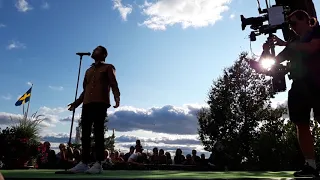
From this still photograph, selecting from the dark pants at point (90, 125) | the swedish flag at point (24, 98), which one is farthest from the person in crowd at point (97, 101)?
the swedish flag at point (24, 98)

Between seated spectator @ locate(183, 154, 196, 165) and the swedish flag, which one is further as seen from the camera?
the swedish flag

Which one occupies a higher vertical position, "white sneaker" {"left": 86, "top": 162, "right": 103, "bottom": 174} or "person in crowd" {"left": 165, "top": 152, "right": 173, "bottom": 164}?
"person in crowd" {"left": 165, "top": 152, "right": 173, "bottom": 164}

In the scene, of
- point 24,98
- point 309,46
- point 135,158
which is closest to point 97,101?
point 309,46

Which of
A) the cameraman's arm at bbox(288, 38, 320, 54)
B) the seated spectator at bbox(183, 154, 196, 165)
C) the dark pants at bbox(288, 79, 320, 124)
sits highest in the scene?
the cameraman's arm at bbox(288, 38, 320, 54)

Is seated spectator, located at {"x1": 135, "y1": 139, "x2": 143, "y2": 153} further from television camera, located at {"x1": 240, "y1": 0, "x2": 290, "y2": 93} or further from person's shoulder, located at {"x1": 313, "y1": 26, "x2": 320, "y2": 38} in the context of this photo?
person's shoulder, located at {"x1": 313, "y1": 26, "x2": 320, "y2": 38}

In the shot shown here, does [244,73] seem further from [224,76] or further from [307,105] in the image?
[307,105]

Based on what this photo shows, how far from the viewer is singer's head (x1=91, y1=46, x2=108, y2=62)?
16.0 feet

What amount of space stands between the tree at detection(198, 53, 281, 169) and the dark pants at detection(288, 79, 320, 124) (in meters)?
23.2

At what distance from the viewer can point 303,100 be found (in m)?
3.85

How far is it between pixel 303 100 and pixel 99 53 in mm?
2637

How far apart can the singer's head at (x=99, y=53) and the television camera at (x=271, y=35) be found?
1.97m

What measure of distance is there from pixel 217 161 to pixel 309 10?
617 centimetres

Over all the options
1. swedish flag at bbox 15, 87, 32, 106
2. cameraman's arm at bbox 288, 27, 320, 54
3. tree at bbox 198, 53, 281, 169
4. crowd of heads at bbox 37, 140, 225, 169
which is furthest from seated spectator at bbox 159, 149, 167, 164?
tree at bbox 198, 53, 281, 169

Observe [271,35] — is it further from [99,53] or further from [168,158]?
[168,158]
